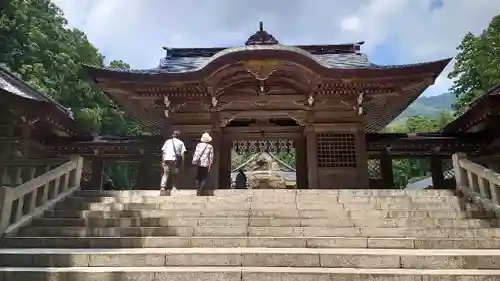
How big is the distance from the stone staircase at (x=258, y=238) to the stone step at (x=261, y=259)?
13 millimetres

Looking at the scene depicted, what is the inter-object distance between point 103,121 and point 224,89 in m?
16.6

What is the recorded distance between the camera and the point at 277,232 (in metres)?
6.12

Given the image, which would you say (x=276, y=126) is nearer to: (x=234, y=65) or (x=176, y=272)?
(x=234, y=65)

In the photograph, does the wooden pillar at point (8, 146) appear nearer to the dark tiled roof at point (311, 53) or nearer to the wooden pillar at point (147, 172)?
the wooden pillar at point (147, 172)

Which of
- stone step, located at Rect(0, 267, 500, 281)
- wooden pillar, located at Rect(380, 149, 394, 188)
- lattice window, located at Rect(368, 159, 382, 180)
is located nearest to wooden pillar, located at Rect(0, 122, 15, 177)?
stone step, located at Rect(0, 267, 500, 281)

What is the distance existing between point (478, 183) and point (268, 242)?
203 inches

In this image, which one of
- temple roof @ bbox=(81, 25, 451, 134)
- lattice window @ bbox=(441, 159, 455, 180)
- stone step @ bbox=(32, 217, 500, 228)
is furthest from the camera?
lattice window @ bbox=(441, 159, 455, 180)


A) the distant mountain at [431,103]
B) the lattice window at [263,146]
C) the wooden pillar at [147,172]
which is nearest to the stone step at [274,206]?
the wooden pillar at [147,172]

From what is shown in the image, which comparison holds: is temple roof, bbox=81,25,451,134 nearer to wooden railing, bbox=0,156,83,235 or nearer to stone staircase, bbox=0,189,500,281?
wooden railing, bbox=0,156,83,235

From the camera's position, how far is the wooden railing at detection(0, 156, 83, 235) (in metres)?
6.27

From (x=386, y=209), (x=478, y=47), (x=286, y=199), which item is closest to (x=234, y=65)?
(x=286, y=199)

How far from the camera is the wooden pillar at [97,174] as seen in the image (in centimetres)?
1435

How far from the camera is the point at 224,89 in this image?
11.4 m

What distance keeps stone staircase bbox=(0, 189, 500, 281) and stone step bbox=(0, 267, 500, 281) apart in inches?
0.5
